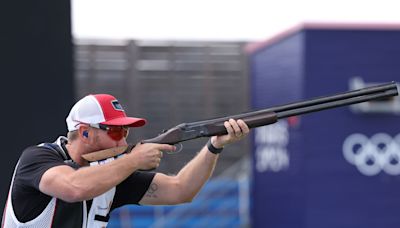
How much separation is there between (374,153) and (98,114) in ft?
24.5

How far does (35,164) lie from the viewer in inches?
156

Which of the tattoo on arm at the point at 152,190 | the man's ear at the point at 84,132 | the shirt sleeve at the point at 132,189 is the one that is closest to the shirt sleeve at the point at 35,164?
the man's ear at the point at 84,132

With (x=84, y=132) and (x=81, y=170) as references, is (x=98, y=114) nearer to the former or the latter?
(x=84, y=132)

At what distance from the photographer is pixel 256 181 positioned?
14.3 m

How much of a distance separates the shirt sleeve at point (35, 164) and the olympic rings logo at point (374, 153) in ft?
24.5

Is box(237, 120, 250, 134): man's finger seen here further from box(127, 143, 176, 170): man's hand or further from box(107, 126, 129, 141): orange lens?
box(107, 126, 129, 141): orange lens

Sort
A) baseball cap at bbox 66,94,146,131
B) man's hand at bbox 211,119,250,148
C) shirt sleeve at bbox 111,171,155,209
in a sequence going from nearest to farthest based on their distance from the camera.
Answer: baseball cap at bbox 66,94,146,131
man's hand at bbox 211,119,250,148
shirt sleeve at bbox 111,171,155,209

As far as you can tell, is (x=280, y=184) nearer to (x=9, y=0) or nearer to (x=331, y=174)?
(x=331, y=174)

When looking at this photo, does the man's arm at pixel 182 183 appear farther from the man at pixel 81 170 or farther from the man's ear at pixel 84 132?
the man's ear at pixel 84 132

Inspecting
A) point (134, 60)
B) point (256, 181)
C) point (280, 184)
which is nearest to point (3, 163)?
point (280, 184)

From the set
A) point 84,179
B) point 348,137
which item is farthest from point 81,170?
point 348,137

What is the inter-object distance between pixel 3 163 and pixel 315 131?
648 centimetres

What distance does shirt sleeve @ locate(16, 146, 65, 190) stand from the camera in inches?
154

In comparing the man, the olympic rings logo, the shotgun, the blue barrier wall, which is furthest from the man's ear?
the olympic rings logo
